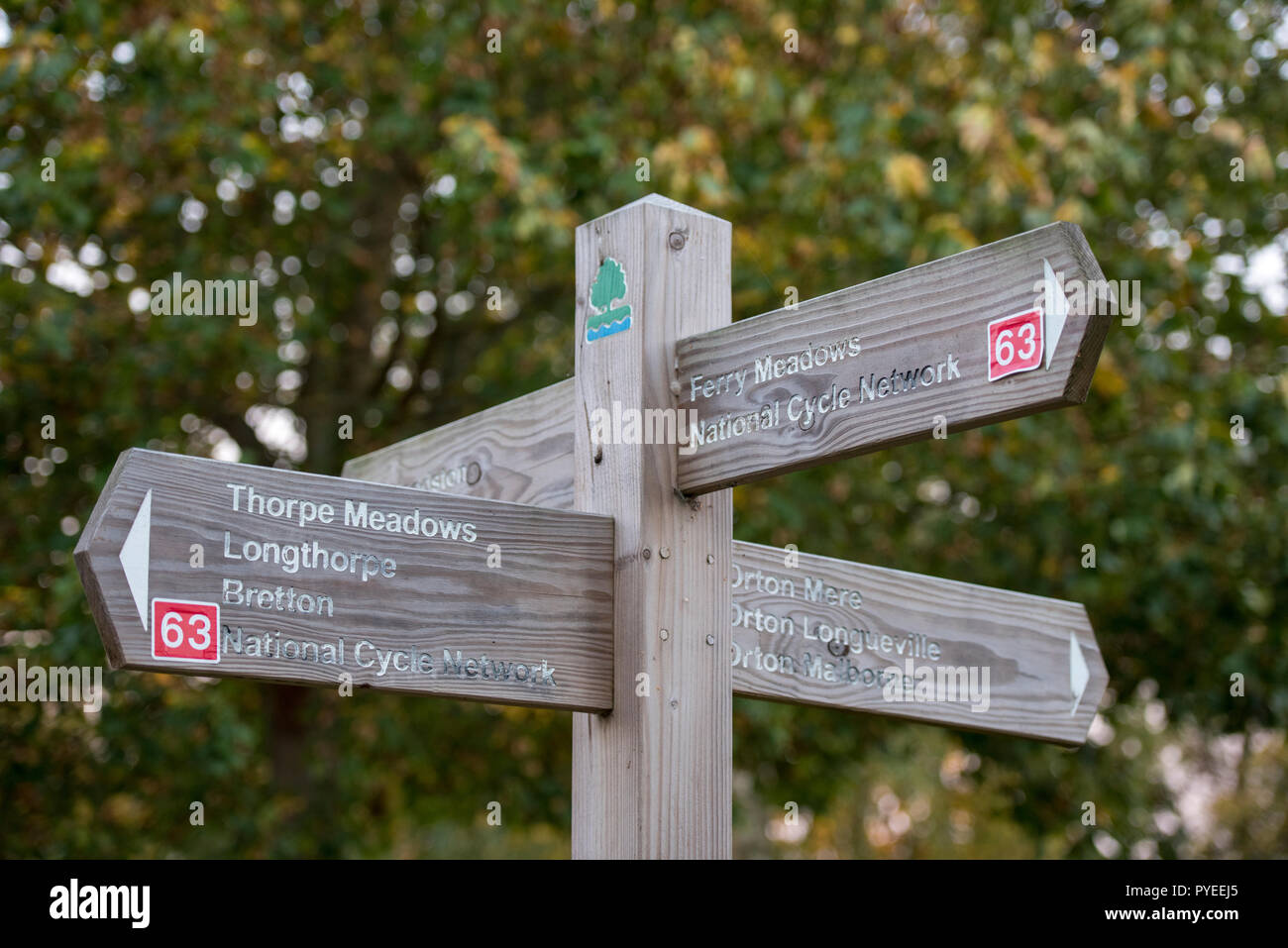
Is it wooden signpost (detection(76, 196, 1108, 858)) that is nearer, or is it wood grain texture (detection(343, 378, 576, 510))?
wooden signpost (detection(76, 196, 1108, 858))

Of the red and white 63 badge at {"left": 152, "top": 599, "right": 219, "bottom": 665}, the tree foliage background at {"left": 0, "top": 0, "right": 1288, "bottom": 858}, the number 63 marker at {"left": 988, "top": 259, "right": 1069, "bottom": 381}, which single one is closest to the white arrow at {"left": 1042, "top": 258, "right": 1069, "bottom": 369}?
the number 63 marker at {"left": 988, "top": 259, "right": 1069, "bottom": 381}

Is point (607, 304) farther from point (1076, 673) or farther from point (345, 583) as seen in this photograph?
point (1076, 673)

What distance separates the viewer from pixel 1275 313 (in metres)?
5.38

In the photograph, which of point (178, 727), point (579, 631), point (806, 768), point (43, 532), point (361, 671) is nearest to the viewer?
point (361, 671)

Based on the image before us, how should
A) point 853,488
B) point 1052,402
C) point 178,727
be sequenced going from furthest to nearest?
point 853,488 < point 178,727 < point 1052,402

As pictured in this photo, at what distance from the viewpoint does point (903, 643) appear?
2.29 meters

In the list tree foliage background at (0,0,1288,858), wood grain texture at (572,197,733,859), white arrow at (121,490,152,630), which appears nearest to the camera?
white arrow at (121,490,152,630)

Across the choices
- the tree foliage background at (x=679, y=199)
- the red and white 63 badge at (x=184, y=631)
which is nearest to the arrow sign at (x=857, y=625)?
the red and white 63 badge at (x=184, y=631)

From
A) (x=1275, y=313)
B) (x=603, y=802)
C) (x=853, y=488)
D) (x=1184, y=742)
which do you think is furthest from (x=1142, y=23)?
(x=1184, y=742)

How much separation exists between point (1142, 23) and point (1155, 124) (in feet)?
1.24

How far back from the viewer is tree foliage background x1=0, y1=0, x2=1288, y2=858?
16.3ft

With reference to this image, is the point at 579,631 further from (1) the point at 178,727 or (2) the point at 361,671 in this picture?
(1) the point at 178,727

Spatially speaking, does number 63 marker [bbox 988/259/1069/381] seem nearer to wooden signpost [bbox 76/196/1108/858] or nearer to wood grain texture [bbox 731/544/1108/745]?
wooden signpost [bbox 76/196/1108/858]

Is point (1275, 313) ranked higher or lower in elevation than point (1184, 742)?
higher
